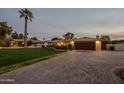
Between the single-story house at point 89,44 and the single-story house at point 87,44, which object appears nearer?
the single-story house at point 87,44

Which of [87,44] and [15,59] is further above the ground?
[87,44]

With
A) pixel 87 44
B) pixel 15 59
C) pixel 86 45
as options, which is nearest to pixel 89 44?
pixel 87 44

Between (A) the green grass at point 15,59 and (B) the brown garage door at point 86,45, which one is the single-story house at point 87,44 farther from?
(A) the green grass at point 15,59

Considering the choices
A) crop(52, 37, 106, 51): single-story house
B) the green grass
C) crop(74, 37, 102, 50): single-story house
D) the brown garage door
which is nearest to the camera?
the green grass

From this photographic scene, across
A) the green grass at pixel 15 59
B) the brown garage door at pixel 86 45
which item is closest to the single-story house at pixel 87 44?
the brown garage door at pixel 86 45

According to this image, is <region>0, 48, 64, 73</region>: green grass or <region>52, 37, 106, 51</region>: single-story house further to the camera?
<region>52, 37, 106, 51</region>: single-story house

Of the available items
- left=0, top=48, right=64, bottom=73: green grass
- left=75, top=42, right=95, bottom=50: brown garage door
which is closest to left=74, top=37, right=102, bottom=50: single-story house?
left=75, top=42, right=95, bottom=50: brown garage door

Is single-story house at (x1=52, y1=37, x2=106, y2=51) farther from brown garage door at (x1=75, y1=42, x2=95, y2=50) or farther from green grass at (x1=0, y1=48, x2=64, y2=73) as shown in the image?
green grass at (x1=0, y1=48, x2=64, y2=73)

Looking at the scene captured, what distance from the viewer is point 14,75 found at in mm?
6270

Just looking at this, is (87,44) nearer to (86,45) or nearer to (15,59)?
(86,45)
